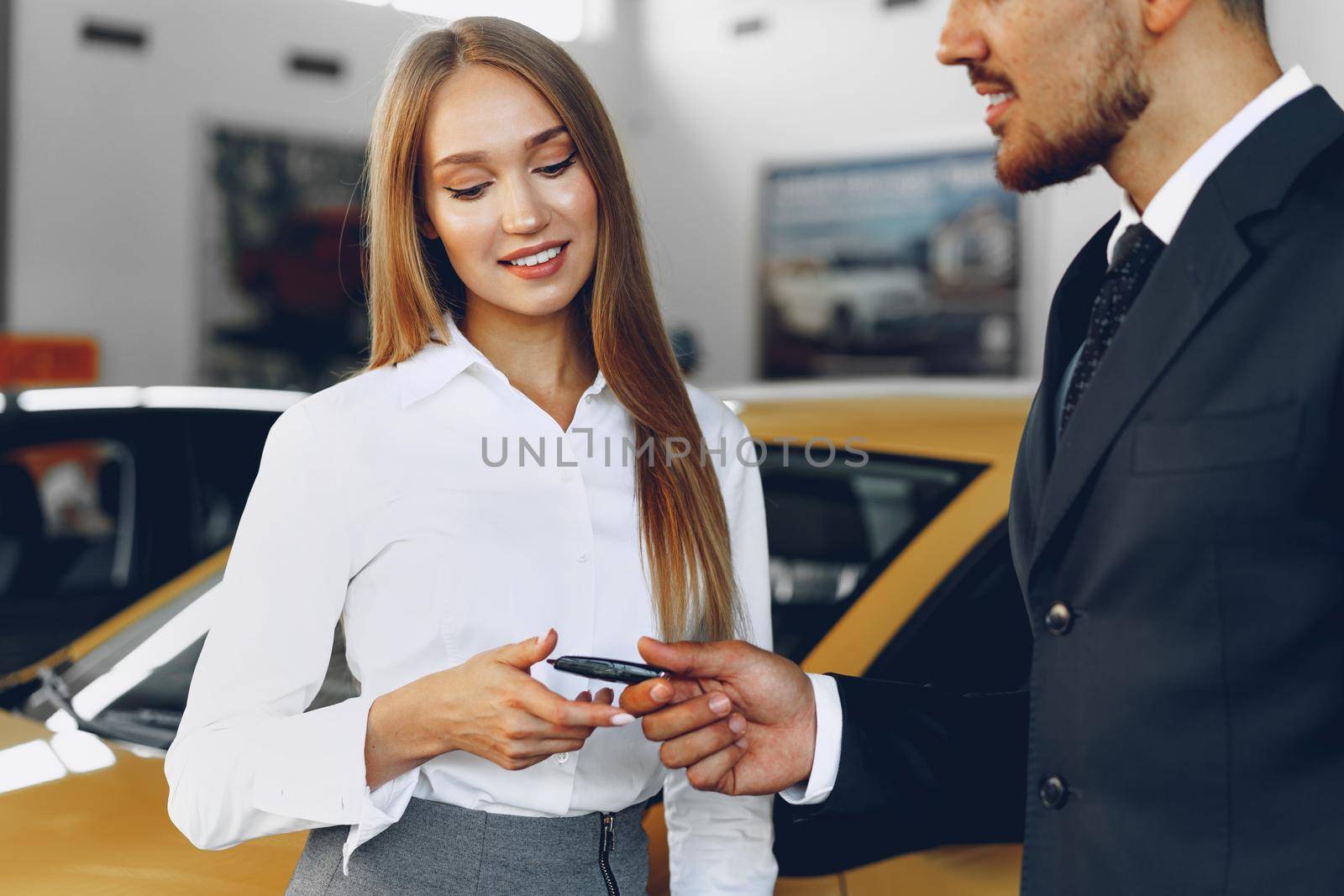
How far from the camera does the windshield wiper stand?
2.14 m

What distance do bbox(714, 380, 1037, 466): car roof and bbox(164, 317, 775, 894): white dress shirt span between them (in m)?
0.79

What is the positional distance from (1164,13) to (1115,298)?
0.26 m

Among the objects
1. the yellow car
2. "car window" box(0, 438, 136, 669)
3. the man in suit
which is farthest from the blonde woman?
"car window" box(0, 438, 136, 669)

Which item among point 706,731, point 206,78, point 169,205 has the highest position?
point 206,78

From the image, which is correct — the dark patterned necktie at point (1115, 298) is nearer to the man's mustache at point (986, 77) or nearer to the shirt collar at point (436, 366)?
the man's mustache at point (986, 77)

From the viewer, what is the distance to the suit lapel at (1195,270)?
1.16 m

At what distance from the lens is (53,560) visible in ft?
12.7

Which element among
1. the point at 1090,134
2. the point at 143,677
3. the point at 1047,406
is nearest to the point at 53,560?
the point at 143,677

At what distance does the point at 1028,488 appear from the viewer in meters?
1.35

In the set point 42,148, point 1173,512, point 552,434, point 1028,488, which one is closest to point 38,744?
point 552,434

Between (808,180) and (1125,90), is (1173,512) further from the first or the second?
(808,180)

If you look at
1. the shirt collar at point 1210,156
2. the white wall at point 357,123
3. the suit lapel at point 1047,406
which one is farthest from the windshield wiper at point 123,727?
the white wall at point 357,123

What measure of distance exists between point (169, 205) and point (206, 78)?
35.9 inches

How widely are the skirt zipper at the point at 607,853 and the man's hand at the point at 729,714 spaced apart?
99 mm
